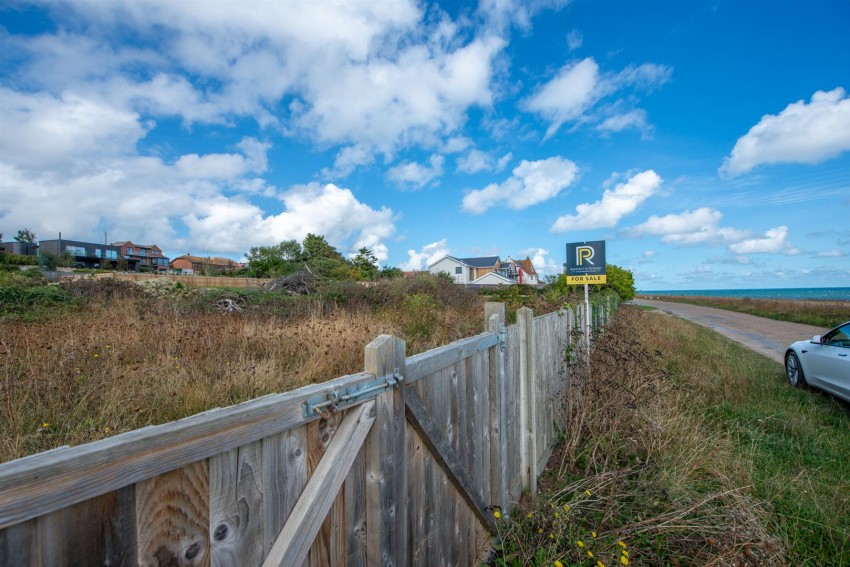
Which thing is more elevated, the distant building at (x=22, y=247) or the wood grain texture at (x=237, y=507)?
the distant building at (x=22, y=247)

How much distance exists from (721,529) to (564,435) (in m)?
2.05

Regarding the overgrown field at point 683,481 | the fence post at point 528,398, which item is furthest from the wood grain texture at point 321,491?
the fence post at point 528,398

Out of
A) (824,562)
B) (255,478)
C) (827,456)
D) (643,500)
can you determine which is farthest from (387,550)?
(827,456)

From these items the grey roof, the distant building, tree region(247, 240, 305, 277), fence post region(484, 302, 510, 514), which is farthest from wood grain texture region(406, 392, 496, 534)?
the distant building

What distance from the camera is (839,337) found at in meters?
7.34

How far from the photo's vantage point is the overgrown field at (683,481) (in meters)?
3.02

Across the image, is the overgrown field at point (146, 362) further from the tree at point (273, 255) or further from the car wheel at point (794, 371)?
the tree at point (273, 255)

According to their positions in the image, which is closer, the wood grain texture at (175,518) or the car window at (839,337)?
the wood grain texture at (175,518)

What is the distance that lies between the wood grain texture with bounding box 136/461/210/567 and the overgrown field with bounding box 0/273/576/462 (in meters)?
2.90

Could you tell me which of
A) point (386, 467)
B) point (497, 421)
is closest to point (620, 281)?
point (497, 421)

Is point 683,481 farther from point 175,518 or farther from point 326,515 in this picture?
point 175,518

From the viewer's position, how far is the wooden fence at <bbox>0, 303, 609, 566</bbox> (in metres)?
0.91

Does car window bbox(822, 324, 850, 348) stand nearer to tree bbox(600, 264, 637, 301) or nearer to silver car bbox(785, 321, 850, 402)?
silver car bbox(785, 321, 850, 402)

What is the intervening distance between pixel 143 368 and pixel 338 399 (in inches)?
188
